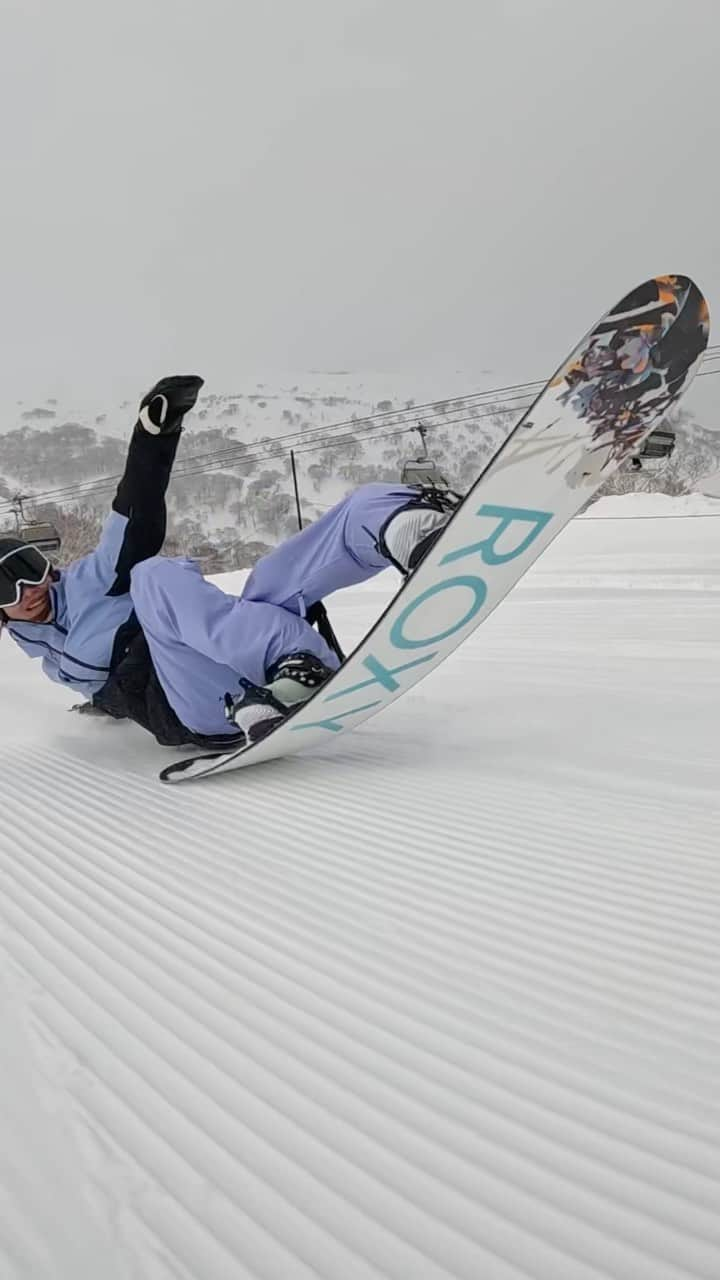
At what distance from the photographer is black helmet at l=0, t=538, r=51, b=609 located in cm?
162

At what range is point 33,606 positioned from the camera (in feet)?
5.46

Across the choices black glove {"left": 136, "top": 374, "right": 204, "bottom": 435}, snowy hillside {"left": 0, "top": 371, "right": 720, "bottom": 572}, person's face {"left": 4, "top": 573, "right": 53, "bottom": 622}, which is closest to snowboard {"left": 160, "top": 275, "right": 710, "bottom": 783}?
black glove {"left": 136, "top": 374, "right": 204, "bottom": 435}

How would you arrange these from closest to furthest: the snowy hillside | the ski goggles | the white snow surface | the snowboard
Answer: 1. the white snow surface
2. the snowboard
3. the ski goggles
4. the snowy hillside

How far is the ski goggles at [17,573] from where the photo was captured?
162 centimetres

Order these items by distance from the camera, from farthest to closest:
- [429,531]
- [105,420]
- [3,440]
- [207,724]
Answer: [105,420], [3,440], [207,724], [429,531]

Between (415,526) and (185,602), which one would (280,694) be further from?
(415,526)

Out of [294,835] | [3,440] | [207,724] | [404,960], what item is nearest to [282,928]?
[404,960]

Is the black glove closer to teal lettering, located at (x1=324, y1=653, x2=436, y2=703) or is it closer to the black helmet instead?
the black helmet

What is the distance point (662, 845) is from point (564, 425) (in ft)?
1.81

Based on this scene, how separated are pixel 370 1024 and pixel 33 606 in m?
1.29

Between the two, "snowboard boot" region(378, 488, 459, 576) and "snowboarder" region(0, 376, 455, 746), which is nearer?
"snowboard boot" region(378, 488, 459, 576)

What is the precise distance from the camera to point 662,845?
0.94m

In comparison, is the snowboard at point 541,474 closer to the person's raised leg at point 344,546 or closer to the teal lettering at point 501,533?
the teal lettering at point 501,533

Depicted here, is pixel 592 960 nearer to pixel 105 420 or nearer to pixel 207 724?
pixel 207 724
